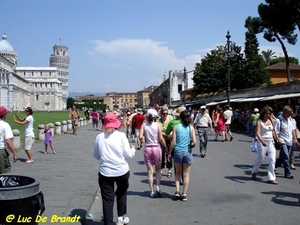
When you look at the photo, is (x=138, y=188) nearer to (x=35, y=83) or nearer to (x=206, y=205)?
(x=206, y=205)

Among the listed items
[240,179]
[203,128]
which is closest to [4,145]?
[240,179]

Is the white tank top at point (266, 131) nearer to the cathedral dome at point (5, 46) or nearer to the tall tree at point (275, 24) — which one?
the tall tree at point (275, 24)

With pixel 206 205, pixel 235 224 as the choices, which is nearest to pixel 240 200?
pixel 206 205

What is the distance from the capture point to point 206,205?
→ 648 centimetres

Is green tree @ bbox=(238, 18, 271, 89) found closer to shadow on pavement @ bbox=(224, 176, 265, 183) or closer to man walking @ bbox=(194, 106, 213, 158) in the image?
A: man walking @ bbox=(194, 106, 213, 158)

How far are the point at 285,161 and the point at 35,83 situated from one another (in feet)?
539

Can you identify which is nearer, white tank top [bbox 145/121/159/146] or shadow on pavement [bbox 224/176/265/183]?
white tank top [bbox 145/121/159/146]

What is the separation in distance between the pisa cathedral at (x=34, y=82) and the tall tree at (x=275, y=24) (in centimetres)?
9924

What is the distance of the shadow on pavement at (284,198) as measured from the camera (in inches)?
260

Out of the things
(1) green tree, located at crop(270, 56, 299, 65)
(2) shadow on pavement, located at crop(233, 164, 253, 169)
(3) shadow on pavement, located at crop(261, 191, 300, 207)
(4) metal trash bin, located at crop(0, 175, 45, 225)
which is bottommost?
(3) shadow on pavement, located at crop(261, 191, 300, 207)

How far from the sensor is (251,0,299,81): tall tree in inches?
1374

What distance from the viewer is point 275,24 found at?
36.7 meters

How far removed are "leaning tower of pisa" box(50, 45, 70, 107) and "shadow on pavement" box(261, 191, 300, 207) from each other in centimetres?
17681

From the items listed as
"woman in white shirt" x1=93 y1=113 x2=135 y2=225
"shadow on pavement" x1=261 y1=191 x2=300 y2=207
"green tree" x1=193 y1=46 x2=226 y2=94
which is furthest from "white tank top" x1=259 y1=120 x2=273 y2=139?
"green tree" x1=193 y1=46 x2=226 y2=94
